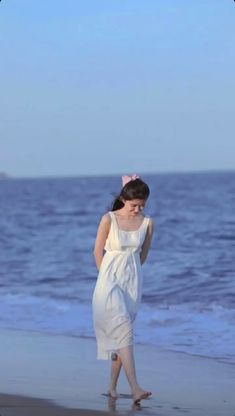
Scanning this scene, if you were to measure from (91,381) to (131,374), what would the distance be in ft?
2.70

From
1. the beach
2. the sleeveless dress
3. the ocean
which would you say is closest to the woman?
the sleeveless dress

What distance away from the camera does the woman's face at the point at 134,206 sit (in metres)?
7.14

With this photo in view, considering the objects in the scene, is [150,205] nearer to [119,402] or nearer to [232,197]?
[232,197]

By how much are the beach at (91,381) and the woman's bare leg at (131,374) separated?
Answer: 6cm

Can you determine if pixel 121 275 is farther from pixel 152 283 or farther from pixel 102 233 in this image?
pixel 152 283

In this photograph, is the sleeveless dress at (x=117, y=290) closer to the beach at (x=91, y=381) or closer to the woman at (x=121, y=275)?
→ the woman at (x=121, y=275)

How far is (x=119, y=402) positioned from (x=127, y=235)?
3.54 ft

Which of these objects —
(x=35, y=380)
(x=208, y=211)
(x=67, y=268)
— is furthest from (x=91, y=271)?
(x=208, y=211)

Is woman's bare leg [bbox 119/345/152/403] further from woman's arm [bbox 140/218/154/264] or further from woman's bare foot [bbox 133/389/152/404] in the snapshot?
woman's arm [bbox 140/218/154/264]

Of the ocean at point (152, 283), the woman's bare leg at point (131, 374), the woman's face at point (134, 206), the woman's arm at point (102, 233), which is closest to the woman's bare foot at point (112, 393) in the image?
the woman's bare leg at point (131, 374)

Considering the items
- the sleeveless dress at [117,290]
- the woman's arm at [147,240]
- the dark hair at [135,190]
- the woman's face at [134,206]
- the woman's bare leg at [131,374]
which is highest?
the dark hair at [135,190]

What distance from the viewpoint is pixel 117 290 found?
7148 millimetres

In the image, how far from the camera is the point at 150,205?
161 feet

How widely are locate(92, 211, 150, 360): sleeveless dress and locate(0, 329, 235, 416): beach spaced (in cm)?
40
